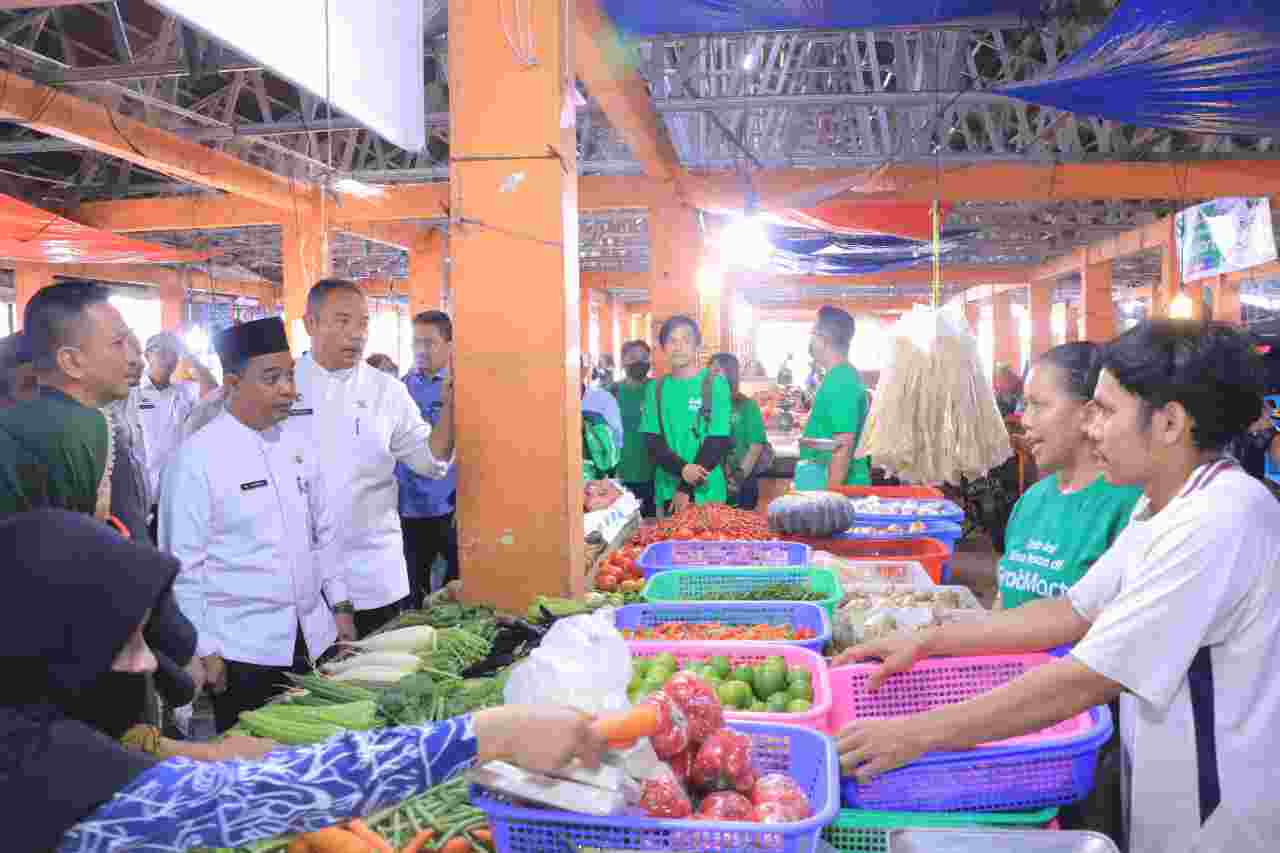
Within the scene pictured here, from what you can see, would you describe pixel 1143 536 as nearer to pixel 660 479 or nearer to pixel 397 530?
pixel 397 530

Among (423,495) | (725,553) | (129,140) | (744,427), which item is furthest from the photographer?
(129,140)

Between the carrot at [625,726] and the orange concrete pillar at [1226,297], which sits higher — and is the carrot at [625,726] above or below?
below

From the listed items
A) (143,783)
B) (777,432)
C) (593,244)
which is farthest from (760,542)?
(593,244)

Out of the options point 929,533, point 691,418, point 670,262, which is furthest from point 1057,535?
point 670,262

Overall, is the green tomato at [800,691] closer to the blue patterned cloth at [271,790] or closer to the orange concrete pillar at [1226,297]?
the blue patterned cloth at [271,790]

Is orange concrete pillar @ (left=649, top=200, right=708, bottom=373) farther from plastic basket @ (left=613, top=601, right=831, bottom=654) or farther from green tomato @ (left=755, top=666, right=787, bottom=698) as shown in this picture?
green tomato @ (left=755, top=666, right=787, bottom=698)

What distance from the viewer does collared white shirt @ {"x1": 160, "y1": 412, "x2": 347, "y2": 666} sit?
10.4ft

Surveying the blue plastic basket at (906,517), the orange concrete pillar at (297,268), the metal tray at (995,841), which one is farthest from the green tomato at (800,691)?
the orange concrete pillar at (297,268)

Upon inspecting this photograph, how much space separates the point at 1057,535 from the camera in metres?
2.85

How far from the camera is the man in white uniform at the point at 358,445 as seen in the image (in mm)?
3963

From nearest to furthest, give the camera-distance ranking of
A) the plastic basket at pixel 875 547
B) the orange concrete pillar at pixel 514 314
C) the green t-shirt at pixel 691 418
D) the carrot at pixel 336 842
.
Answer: the carrot at pixel 336 842
the orange concrete pillar at pixel 514 314
the plastic basket at pixel 875 547
the green t-shirt at pixel 691 418

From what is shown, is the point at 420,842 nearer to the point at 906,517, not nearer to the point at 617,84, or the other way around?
the point at 906,517

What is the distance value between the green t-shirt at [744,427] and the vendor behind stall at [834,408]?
45.9 inches

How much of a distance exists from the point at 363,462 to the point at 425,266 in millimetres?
14264
